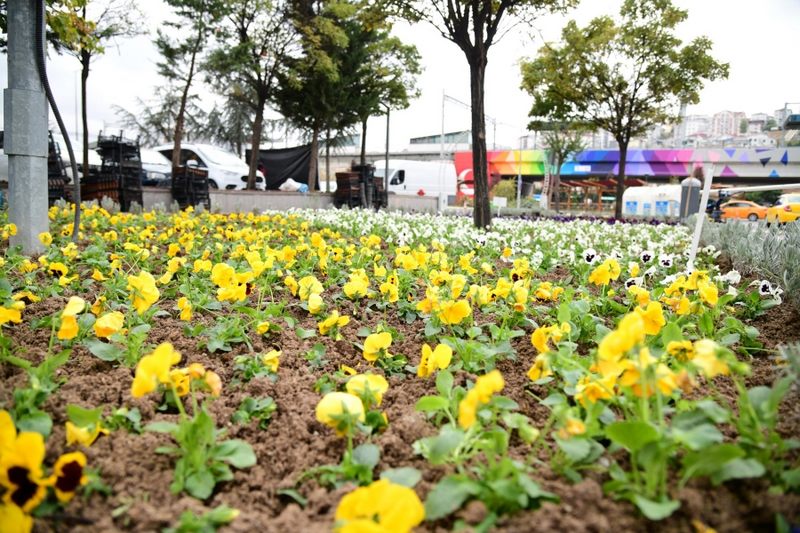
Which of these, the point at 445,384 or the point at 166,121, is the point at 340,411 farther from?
Result: the point at 166,121

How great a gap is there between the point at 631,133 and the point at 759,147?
27.7 metres

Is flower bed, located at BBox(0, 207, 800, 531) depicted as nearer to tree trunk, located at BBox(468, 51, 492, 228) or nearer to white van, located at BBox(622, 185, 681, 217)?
tree trunk, located at BBox(468, 51, 492, 228)

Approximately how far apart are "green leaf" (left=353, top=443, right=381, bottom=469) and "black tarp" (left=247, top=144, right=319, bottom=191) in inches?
810

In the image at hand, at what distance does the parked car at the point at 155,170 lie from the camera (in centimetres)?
1412

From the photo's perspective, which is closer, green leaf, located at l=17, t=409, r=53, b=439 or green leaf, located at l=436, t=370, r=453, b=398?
green leaf, located at l=17, t=409, r=53, b=439

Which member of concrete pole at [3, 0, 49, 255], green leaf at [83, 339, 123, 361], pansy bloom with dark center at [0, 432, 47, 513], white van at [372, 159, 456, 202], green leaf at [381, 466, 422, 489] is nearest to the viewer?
pansy bloom with dark center at [0, 432, 47, 513]

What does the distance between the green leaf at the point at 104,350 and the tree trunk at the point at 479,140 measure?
6.69 metres

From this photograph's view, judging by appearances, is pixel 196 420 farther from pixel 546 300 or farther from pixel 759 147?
pixel 759 147

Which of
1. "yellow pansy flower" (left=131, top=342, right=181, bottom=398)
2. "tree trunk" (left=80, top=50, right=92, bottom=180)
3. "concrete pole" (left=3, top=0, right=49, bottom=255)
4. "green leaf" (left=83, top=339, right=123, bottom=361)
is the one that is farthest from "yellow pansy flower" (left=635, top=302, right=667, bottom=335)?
"tree trunk" (left=80, top=50, right=92, bottom=180)

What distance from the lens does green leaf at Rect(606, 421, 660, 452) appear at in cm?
93

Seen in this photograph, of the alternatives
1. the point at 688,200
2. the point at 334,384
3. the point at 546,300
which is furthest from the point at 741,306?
the point at 688,200

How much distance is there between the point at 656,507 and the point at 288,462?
2.61 ft

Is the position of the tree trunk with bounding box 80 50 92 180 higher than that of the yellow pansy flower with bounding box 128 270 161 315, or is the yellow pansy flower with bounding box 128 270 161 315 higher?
the tree trunk with bounding box 80 50 92 180

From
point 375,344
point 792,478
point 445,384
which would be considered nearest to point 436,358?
point 445,384
